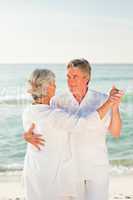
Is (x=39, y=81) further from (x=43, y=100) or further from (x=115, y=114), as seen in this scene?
(x=115, y=114)

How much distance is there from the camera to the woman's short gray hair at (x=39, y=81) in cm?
212

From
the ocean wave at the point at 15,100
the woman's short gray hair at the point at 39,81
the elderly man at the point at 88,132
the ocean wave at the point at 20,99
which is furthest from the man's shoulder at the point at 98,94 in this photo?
the ocean wave at the point at 15,100

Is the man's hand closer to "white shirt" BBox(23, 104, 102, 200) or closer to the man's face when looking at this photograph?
"white shirt" BBox(23, 104, 102, 200)

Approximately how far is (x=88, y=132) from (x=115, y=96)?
26cm

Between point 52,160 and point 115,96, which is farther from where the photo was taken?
point 115,96

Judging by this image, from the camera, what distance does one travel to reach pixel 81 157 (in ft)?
6.83

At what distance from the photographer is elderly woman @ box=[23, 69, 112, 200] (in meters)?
2.06

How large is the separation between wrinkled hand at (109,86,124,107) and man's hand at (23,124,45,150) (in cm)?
44

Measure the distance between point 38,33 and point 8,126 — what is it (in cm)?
54

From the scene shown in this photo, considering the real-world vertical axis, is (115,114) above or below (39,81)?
below

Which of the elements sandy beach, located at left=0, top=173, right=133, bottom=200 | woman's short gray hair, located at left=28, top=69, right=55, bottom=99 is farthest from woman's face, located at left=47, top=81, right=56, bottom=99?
sandy beach, located at left=0, top=173, right=133, bottom=200

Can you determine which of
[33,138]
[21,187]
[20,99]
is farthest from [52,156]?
[20,99]

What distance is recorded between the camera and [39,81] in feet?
6.95

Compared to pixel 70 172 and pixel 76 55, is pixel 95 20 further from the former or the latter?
pixel 70 172
